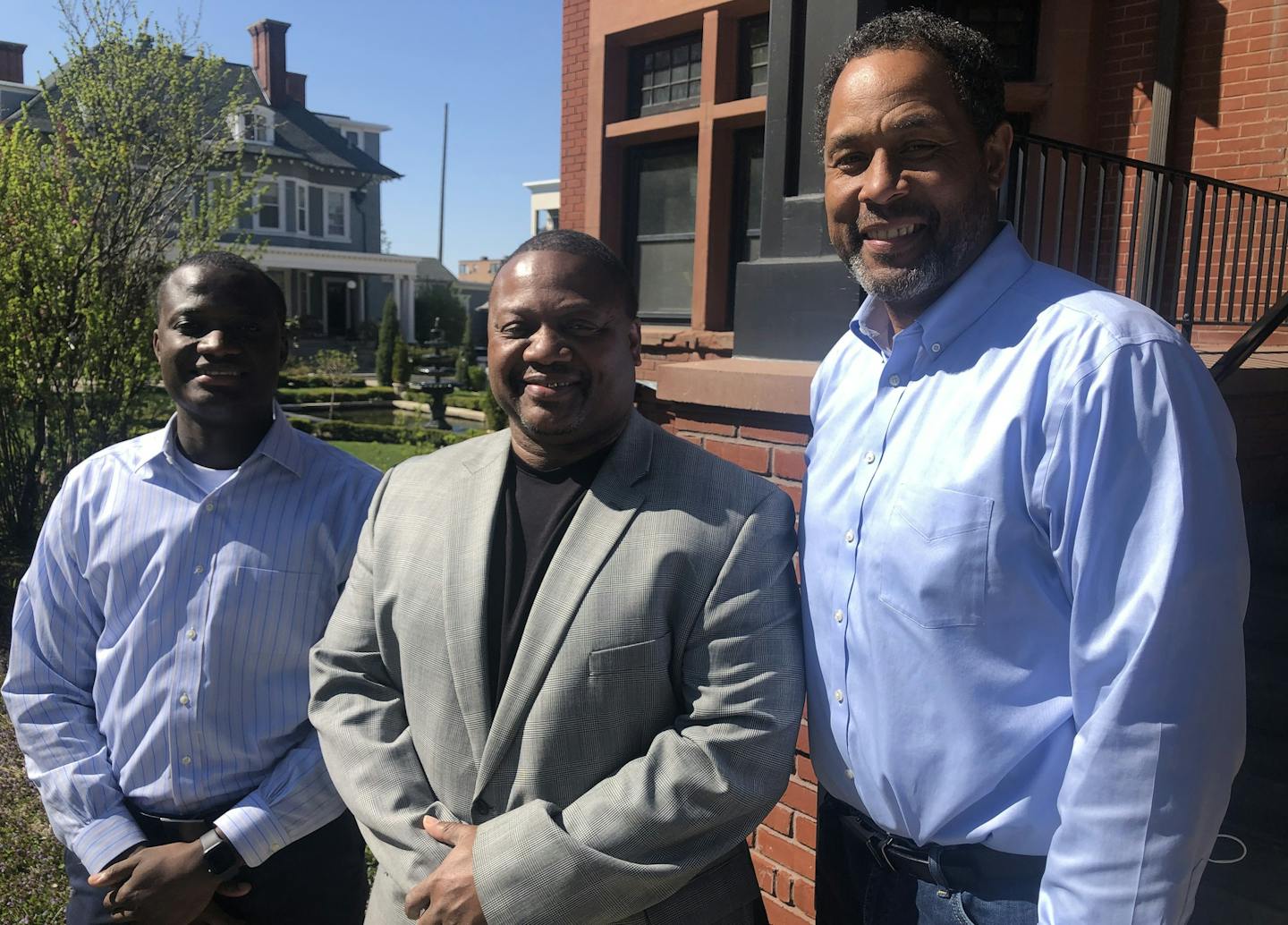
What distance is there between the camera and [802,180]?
329 cm

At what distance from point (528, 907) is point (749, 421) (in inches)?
65.6

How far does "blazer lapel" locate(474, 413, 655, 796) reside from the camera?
180 cm

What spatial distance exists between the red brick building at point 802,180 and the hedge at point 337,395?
12.2m

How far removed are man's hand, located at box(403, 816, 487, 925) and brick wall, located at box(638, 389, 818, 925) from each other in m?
1.27

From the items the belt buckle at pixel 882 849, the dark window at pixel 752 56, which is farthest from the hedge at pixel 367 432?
the belt buckle at pixel 882 849

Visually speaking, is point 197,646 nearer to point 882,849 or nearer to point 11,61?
point 882,849

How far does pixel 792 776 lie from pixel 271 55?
134ft

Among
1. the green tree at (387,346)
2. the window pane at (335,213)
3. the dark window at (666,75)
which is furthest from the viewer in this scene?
the window pane at (335,213)

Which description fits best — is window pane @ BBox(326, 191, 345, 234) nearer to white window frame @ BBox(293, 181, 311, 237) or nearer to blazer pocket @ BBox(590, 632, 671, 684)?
white window frame @ BBox(293, 181, 311, 237)

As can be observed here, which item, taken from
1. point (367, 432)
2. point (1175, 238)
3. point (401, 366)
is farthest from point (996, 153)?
point (401, 366)

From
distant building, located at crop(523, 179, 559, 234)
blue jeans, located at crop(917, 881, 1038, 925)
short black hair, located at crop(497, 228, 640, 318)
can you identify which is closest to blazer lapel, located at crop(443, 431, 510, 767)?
short black hair, located at crop(497, 228, 640, 318)

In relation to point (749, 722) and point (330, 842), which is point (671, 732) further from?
point (330, 842)

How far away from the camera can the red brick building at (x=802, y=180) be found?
3098 millimetres

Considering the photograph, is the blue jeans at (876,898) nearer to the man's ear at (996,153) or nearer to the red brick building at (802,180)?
the red brick building at (802,180)
